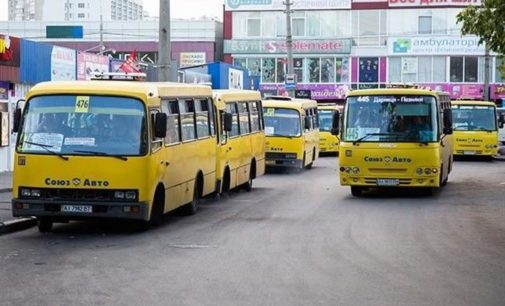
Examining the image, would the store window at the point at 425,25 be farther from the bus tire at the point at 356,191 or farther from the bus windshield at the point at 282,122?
the bus tire at the point at 356,191

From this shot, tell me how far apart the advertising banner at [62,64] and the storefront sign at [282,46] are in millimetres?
39311

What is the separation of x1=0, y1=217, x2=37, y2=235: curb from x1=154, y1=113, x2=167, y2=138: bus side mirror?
276 cm

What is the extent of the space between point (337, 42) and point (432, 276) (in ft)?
189

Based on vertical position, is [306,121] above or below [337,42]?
below

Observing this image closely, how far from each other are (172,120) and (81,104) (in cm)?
226

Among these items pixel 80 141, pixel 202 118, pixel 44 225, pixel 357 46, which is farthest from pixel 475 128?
pixel 357 46

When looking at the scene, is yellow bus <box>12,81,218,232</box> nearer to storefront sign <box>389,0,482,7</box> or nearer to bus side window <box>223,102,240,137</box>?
bus side window <box>223,102,240,137</box>

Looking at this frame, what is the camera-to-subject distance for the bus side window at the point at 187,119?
16.6m

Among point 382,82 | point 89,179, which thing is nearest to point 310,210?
point 89,179

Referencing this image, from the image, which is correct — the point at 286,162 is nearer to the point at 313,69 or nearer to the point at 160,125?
the point at 160,125

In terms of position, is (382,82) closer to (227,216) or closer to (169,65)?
(169,65)

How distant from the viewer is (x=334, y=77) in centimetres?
6719

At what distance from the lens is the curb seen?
46.4 feet

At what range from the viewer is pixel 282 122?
30.5 metres
